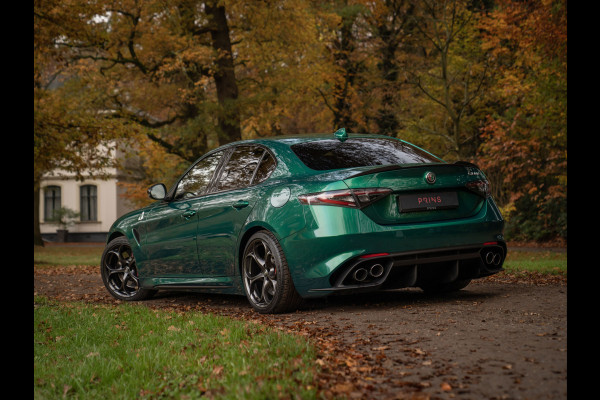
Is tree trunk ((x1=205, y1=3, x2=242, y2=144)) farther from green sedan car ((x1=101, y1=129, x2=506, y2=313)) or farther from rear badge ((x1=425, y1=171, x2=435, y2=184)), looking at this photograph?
rear badge ((x1=425, y1=171, x2=435, y2=184))

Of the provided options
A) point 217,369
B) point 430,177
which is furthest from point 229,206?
point 217,369

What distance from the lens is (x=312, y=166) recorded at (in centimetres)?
613

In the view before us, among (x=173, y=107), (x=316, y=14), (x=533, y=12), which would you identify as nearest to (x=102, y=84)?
(x=173, y=107)

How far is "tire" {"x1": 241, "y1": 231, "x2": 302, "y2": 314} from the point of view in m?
6.01

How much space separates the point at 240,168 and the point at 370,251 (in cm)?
183

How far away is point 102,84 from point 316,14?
7.68 m

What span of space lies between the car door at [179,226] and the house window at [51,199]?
40.3 m

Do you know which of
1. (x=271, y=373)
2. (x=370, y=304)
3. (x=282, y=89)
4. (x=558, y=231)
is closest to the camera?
(x=271, y=373)

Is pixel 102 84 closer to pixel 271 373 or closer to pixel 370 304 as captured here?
pixel 370 304

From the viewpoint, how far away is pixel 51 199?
46156 mm

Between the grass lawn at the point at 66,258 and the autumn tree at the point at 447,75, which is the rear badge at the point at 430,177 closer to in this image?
the autumn tree at the point at 447,75

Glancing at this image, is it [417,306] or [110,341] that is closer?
[110,341]

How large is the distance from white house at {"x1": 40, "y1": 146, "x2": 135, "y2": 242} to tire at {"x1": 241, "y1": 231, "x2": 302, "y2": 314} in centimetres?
3810
